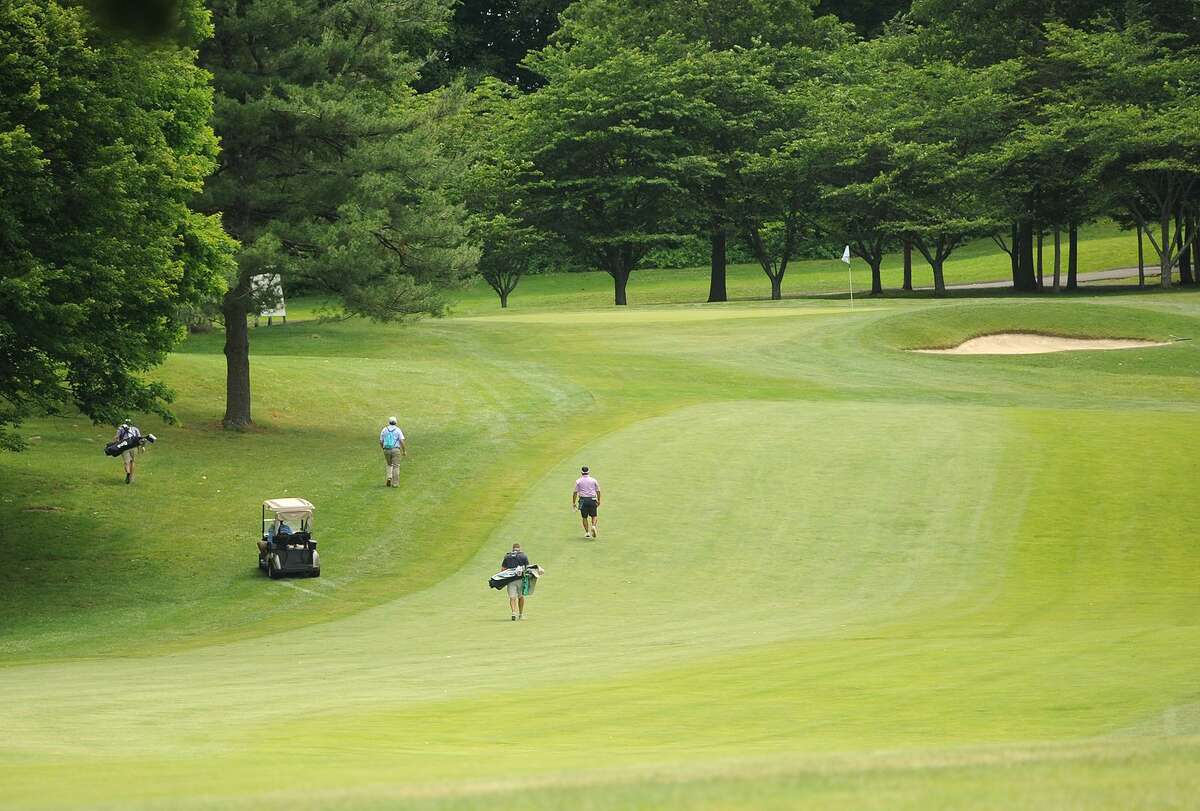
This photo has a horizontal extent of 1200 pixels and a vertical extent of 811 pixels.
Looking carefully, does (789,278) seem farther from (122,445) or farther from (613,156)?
(122,445)

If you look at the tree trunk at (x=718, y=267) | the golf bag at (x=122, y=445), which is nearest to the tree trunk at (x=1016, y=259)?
the tree trunk at (x=718, y=267)

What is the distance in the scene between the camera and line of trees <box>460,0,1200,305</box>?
77.0 metres

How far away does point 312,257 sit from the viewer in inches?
1567

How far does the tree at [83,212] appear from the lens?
2569cm

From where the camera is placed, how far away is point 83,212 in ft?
89.8

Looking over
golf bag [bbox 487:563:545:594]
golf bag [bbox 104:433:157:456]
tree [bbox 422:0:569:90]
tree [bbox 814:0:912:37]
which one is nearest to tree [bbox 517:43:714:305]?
tree [bbox 422:0:569:90]

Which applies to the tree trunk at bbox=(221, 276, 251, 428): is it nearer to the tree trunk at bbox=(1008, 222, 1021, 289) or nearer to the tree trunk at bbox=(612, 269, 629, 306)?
the tree trunk at bbox=(612, 269, 629, 306)

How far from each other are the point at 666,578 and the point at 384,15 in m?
20.6

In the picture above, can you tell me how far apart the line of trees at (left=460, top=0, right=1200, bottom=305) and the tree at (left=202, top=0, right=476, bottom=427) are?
3911cm

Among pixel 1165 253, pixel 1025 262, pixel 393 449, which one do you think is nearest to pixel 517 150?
pixel 1025 262

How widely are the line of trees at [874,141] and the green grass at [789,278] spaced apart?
770 centimetres

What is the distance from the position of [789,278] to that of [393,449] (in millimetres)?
72065

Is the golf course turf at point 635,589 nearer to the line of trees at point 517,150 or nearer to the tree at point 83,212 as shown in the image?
the tree at point 83,212

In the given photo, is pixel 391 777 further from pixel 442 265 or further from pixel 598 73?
pixel 598 73
